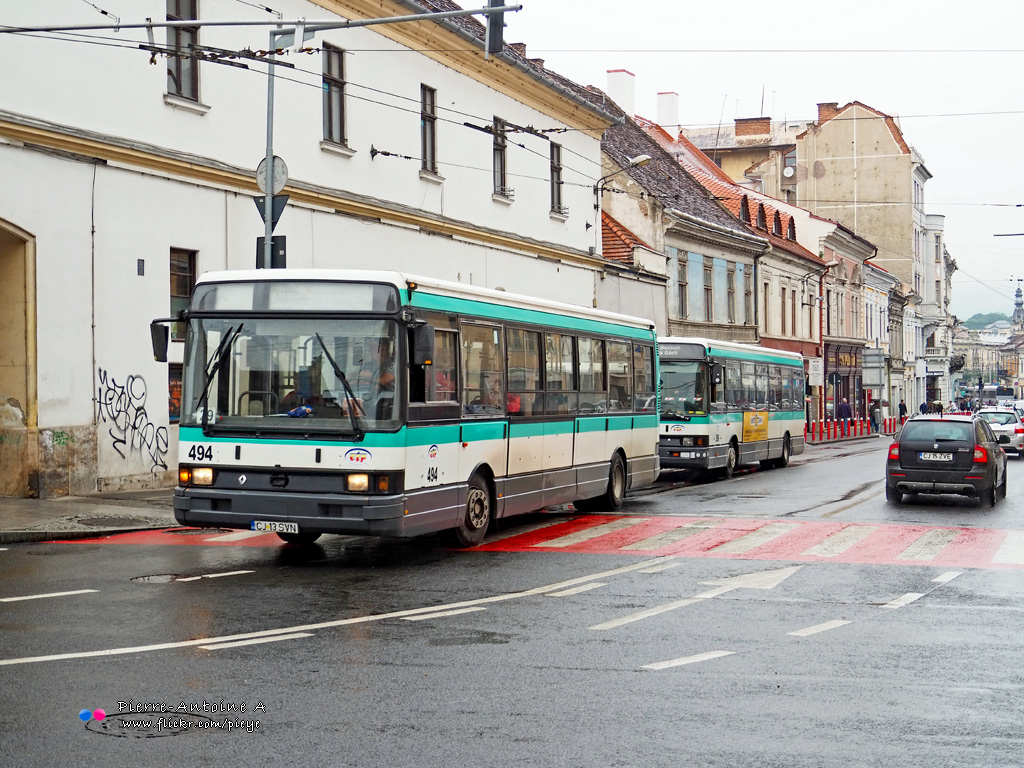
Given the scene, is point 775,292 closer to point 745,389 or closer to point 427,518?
point 745,389

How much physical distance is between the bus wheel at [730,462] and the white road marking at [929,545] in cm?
1056

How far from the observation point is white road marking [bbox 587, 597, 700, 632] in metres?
9.46

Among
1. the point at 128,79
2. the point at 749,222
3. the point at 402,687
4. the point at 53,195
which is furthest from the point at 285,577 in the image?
the point at 749,222

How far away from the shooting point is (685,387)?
26.0 metres

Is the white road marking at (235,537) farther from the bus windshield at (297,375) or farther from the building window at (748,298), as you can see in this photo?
the building window at (748,298)

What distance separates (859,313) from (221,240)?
59.2m

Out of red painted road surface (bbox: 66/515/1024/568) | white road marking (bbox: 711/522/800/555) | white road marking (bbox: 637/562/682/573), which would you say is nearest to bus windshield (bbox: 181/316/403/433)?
red painted road surface (bbox: 66/515/1024/568)

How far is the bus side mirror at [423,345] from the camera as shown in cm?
1216

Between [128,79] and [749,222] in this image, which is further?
[749,222]

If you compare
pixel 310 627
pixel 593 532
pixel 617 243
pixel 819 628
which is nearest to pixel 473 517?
pixel 593 532

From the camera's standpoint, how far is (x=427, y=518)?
1285cm

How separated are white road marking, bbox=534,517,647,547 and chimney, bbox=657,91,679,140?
48869 mm

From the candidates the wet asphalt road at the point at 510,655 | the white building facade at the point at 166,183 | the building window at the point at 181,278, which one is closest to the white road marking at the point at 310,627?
the wet asphalt road at the point at 510,655

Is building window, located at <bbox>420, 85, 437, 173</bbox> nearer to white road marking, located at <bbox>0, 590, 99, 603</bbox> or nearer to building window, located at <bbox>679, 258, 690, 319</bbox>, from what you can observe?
building window, located at <bbox>679, 258, 690, 319</bbox>
